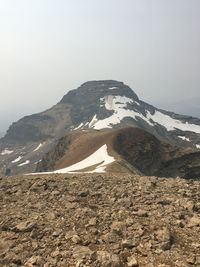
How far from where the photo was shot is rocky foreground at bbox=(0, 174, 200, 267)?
18781mm

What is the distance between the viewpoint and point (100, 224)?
865 inches

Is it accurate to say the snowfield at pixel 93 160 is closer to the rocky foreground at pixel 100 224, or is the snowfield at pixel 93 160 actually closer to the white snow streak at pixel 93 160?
the white snow streak at pixel 93 160

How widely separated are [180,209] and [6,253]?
1018cm

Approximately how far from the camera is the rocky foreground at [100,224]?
1878 cm

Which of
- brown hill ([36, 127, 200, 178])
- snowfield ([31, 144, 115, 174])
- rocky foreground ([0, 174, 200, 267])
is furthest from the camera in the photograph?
brown hill ([36, 127, 200, 178])

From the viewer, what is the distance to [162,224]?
21906 millimetres

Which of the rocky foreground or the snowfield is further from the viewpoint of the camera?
the snowfield

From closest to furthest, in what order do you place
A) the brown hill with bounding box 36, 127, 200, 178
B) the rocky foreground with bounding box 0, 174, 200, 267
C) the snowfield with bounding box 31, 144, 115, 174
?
1. the rocky foreground with bounding box 0, 174, 200, 267
2. the snowfield with bounding box 31, 144, 115, 174
3. the brown hill with bounding box 36, 127, 200, 178

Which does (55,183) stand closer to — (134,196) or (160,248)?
(134,196)

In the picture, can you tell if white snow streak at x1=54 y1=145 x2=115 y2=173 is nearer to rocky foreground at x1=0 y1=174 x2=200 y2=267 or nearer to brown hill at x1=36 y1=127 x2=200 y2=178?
brown hill at x1=36 y1=127 x2=200 y2=178

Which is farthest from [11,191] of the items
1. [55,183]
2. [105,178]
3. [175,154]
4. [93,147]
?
[175,154]

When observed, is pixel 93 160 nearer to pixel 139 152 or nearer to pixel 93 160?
pixel 93 160

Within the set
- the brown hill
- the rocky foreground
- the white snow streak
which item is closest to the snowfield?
the white snow streak

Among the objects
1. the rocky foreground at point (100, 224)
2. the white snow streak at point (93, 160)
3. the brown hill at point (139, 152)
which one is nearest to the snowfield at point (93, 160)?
the white snow streak at point (93, 160)
